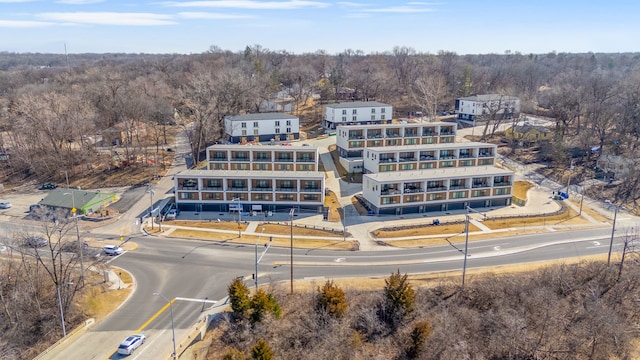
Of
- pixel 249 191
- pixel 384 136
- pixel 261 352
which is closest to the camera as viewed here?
pixel 261 352

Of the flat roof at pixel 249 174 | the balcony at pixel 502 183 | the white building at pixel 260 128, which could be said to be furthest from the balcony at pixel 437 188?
the white building at pixel 260 128

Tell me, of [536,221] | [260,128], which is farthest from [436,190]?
[260,128]

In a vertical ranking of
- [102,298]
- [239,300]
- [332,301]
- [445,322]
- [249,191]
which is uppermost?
[249,191]

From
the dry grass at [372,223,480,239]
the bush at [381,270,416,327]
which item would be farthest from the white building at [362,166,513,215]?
the bush at [381,270,416,327]

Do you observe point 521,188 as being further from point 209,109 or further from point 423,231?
point 209,109

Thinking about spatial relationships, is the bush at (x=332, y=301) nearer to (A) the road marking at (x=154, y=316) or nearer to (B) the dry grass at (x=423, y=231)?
(A) the road marking at (x=154, y=316)

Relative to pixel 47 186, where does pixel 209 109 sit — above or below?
above
